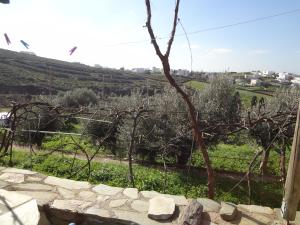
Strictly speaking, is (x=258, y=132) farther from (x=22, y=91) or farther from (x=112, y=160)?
(x=22, y=91)

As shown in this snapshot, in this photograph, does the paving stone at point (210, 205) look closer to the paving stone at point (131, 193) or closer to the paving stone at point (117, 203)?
the paving stone at point (131, 193)

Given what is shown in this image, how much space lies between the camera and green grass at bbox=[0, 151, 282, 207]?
8.85 meters

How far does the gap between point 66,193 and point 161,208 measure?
1.20m

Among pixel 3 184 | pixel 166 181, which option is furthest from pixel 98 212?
pixel 166 181

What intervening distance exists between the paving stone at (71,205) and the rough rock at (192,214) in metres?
1.06

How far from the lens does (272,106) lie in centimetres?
1591

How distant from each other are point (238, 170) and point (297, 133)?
9.16 meters

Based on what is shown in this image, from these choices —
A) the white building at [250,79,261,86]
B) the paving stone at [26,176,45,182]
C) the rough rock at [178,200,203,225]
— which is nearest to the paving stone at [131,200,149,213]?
the rough rock at [178,200,203,225]

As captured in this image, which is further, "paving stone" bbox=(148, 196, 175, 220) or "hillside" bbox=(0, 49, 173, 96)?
"hillside" bbox=(0, 49, 173, 96)

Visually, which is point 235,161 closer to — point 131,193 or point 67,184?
point 131,193

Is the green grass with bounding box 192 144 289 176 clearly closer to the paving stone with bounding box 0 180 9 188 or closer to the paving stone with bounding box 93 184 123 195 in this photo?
the paving stone with bounding box 93 184 123 195

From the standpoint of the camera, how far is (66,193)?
4148 mm

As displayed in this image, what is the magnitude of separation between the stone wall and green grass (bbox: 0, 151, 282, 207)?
159 inches

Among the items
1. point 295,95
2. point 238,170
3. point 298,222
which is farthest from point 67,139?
point 298,222
